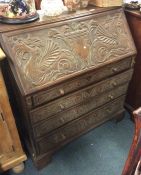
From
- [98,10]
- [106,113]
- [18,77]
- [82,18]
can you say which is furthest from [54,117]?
[98,10]

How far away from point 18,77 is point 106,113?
0.90m

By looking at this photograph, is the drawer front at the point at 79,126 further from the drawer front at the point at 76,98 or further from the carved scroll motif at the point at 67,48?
the carved scroll motif at the point at 67,48

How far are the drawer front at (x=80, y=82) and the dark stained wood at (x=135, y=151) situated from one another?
582 millimetres

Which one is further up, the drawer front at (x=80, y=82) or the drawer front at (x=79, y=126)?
the drawer front at (x=80, y=82)

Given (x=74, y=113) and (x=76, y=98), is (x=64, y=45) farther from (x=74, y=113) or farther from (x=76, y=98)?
(x=74, y=113)

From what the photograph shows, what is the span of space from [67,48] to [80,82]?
0.76ft

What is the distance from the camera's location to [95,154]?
1620 millimetres

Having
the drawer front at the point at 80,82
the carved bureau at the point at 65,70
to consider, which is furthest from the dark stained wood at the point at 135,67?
the drawer front at the point at 80,82

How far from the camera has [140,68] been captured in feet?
5.45

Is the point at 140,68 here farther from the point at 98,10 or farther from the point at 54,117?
the point at 54,117

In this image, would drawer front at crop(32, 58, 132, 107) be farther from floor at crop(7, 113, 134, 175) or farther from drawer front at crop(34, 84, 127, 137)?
floor at crop(7, 113, 134, 175)

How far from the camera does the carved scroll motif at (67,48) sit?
1.10 m

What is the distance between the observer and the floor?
1507 mm

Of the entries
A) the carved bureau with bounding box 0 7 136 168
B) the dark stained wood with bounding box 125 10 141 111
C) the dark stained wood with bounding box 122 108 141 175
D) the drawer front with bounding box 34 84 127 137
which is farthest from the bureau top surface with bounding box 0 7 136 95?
the dark stained wood with bounding box 122 108 141 175
